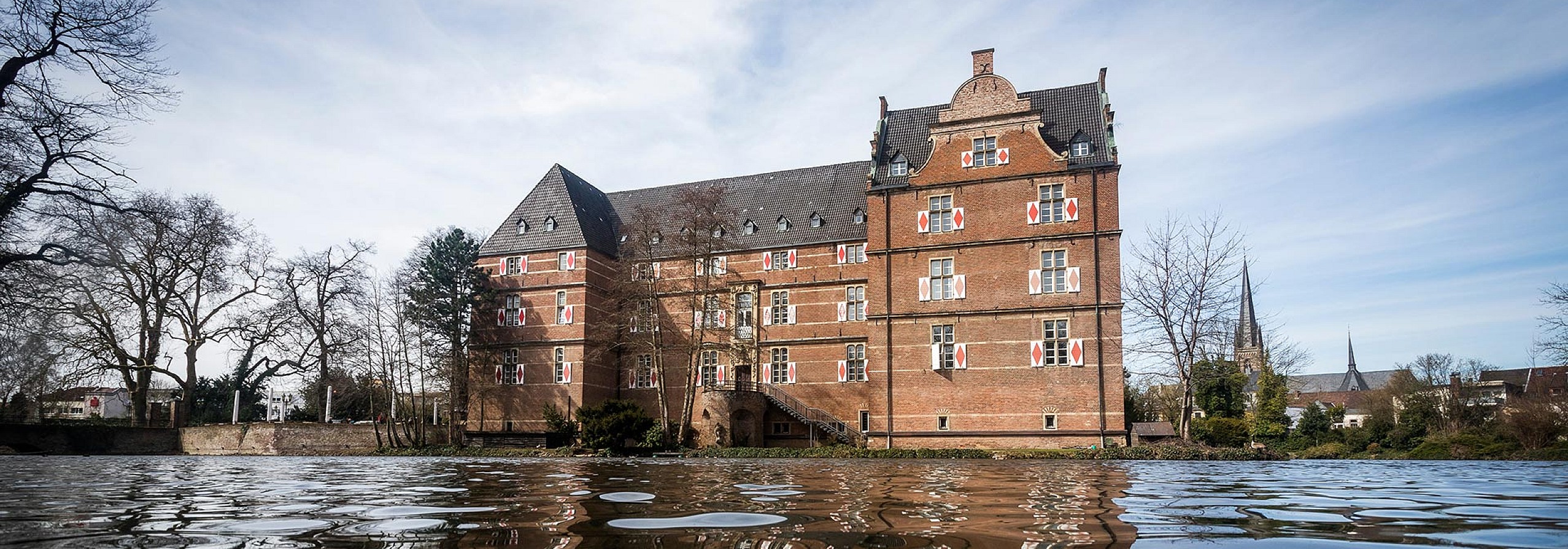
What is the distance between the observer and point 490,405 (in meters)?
Answer: 43.3

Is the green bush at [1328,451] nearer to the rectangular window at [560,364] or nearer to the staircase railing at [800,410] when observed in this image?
the staircase railing at [800,410]

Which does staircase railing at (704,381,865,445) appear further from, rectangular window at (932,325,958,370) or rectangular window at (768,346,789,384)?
rectangular window at (932,325,958,370)

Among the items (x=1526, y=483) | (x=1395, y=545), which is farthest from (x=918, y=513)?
(x=1526, y=483)

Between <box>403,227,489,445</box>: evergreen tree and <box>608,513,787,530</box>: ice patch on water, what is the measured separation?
3714 cm

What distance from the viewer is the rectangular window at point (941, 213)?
34.9 m

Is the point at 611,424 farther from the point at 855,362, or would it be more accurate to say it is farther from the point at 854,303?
the point at 854,303

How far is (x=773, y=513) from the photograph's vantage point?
6.01 m

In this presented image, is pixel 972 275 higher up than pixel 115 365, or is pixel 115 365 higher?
pixel 972 275

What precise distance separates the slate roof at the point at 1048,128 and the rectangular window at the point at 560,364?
16663mm

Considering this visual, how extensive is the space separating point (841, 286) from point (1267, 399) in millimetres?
29402

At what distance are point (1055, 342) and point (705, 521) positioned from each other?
2948cm

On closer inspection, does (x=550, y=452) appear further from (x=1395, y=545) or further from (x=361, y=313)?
(x=1395, y=545)

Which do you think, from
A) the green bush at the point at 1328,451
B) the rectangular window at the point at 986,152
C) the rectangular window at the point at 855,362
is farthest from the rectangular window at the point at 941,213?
the green bush at the point at 1328,451

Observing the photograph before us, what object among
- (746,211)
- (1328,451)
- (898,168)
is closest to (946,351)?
(898,168)
